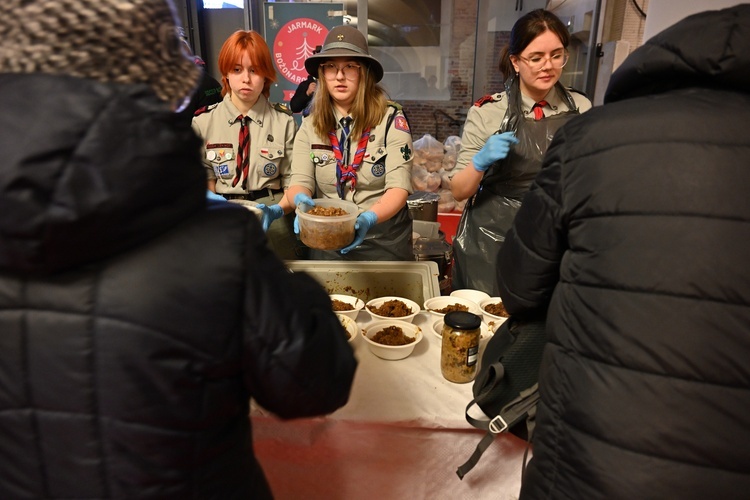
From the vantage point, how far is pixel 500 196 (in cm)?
252

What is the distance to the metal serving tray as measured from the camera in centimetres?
223

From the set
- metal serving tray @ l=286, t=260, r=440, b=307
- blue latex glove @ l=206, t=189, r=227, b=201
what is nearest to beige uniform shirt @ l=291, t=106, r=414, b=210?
metal serving tray @ l=286, t=260, r=440, b=307

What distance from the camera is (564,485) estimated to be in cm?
99

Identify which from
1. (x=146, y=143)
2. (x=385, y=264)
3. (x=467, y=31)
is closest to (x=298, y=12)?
(x=467, y=31)

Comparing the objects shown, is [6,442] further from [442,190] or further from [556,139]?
[442,190]

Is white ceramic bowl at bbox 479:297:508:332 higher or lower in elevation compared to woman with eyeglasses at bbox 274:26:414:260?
lower

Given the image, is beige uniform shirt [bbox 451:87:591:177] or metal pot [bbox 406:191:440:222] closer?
beige uniform shirt [bbox 451:87:591:177]

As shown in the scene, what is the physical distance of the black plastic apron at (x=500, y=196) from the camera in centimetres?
240

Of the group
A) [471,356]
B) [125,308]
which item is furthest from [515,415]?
[125,308]

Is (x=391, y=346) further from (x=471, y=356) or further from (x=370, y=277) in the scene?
(x=370, y=277)

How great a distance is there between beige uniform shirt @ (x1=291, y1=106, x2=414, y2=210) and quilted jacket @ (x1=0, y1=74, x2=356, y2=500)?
1.70 m

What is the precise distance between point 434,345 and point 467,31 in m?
5.59

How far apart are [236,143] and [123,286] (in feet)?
6.88

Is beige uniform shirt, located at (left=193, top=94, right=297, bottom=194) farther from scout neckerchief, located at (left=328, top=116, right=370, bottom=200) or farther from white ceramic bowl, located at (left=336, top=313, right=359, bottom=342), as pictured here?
white ceramic bowl, located at (left=336, top=313, right=359, bottom=342)
